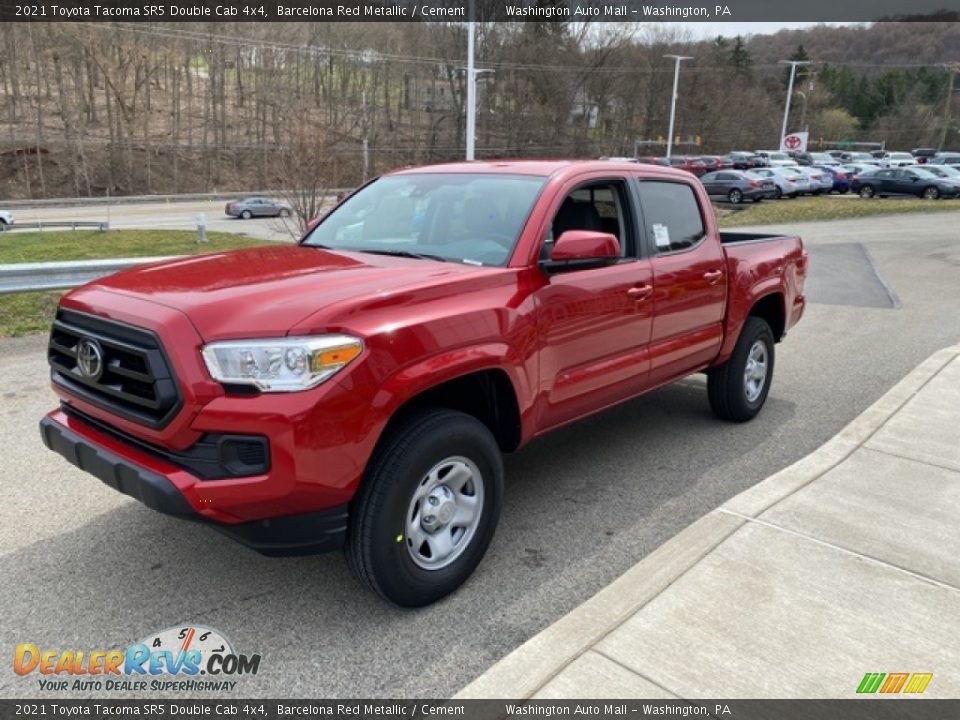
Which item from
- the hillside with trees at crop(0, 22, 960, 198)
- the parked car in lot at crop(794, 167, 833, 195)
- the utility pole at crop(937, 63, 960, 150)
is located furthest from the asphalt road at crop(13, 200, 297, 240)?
the utility pole at crop(937, 63, 960, 150)

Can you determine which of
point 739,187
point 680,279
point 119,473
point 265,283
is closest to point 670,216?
point 680,279

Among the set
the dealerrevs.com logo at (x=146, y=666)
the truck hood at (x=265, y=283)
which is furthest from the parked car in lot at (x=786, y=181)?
the dealerrevs.com logo at (x=146, y=666)

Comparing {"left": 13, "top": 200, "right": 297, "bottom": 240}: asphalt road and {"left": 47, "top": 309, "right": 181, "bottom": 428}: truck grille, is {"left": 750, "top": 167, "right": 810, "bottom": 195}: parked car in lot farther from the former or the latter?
{"left": 47, "top": 309, "right": 181, "bottom": 428}: truck grille

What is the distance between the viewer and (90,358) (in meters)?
2.99

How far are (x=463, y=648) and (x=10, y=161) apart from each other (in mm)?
57779

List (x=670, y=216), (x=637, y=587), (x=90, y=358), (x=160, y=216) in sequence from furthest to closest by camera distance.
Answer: (x=160, y=216), (x=670, y=216), (x=637, y=587), (x=90, y=358)

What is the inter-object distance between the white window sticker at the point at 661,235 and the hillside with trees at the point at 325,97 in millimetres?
42786

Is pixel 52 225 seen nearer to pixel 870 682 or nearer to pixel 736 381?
pixel 736 381

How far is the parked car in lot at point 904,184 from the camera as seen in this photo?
32312mm

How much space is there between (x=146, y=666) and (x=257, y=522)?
0.74 meters

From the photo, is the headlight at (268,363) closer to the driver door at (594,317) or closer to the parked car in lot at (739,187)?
the driver door at (594,317)

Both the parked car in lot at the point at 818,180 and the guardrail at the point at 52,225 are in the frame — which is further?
the parked car in lot at the point at 818,180

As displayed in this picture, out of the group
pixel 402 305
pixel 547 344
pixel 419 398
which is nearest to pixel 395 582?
pixel 419 398

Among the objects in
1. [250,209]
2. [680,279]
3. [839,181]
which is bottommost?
[250,209]
